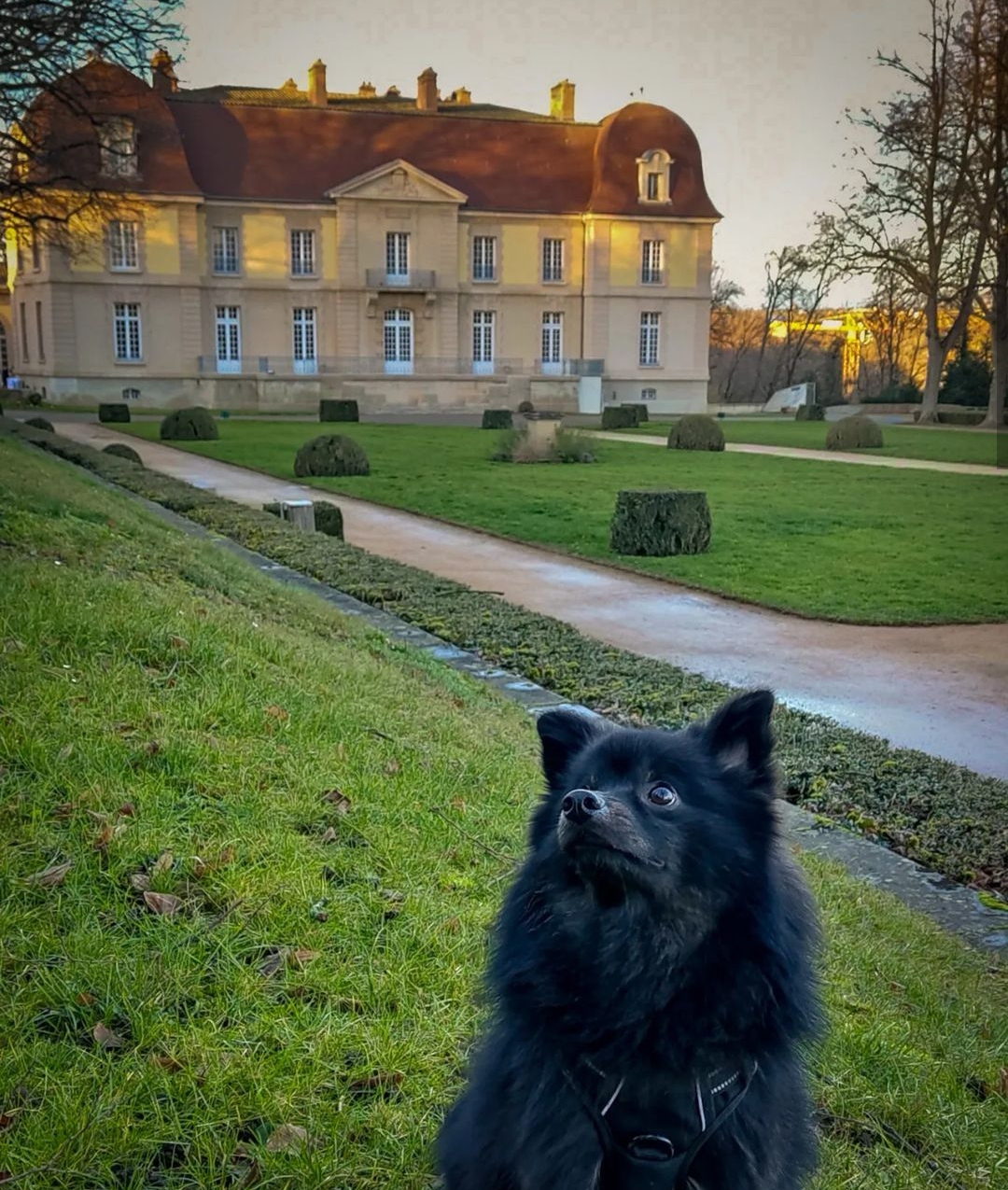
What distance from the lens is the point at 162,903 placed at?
334cm

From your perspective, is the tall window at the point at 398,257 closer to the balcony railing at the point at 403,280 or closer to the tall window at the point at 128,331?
the balcony railing at the point at 403,280

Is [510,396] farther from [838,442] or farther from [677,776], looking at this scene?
[677,776]

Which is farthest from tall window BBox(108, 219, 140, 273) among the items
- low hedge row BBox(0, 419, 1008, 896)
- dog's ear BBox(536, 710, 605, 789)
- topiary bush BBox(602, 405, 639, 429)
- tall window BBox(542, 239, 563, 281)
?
dog's ear BBox(536, 710, 605, 789)

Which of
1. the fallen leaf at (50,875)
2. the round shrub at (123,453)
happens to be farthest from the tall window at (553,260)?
the fallen leaf at (50,875)

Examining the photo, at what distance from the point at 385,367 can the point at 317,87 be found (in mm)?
16574

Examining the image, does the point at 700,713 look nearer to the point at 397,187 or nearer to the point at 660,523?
the point at 660,523

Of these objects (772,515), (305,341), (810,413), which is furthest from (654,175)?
(772,515)

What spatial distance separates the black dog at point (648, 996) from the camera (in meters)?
1.94

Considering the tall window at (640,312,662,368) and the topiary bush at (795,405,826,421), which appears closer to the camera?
the topiary bush at (795,405,826,421)

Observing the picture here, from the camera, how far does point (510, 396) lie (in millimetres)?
58844

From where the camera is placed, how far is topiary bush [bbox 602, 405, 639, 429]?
1847 inches

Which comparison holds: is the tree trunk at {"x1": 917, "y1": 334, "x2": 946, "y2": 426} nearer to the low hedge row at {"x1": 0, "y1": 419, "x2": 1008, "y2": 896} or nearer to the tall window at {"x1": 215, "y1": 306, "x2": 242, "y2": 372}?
the tall window at {"x1": 215, "y1": 306, "x2": 242, "y2": 372}

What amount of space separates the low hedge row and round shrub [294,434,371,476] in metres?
11.2

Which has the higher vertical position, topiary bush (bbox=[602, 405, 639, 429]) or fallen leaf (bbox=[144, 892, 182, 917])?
topiary bush (bbox=[602, 405, 639, 429])
